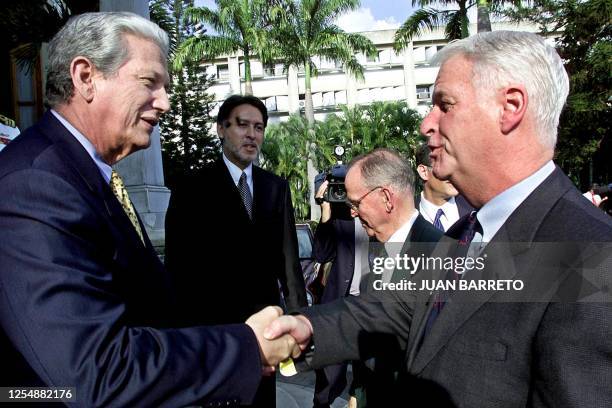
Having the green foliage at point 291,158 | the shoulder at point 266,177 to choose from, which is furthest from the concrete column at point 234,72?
the shoulder at point 266,177

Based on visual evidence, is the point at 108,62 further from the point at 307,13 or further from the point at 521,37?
the point at 307,13

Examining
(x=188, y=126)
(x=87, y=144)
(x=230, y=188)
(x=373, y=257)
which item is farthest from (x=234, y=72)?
(x=87, y=144)

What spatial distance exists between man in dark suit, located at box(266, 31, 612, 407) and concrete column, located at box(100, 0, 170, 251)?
7264mm

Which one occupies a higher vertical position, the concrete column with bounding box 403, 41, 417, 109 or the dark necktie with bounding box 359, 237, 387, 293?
the concrete column with bounding box 403, 41, 417, 109

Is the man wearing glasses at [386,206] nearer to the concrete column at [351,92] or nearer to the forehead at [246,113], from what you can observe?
the forehead at [246,113]

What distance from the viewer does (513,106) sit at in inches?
61.8

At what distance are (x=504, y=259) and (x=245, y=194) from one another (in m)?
2.28

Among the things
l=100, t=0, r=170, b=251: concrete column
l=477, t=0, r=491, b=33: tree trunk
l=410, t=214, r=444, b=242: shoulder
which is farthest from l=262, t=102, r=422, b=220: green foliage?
l=410, t=214, r=444, b=242: shoulder

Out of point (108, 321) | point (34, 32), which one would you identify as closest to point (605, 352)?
point (108, 321)

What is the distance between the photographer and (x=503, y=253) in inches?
58.5

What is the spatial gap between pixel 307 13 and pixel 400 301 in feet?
77.0

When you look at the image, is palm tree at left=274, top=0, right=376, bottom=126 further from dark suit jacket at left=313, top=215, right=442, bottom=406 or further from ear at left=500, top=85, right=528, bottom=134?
ear at left=500, top=85, right=528, bottom=134

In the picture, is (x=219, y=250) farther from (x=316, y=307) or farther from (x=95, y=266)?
(x=95, y=266)

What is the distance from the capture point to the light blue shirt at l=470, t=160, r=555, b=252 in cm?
155
